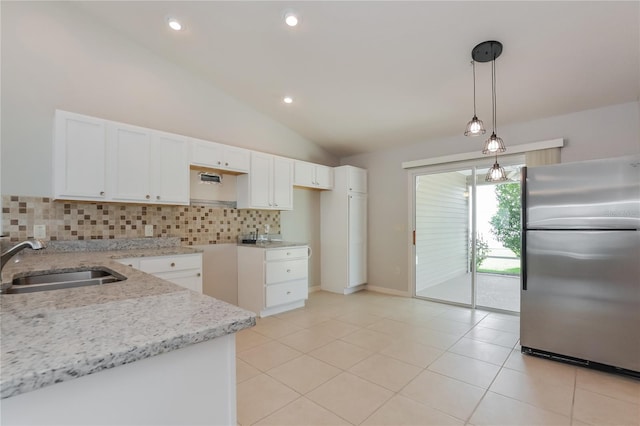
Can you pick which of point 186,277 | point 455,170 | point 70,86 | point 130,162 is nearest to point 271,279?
point 186,277

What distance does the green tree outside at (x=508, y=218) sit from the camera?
3893mm

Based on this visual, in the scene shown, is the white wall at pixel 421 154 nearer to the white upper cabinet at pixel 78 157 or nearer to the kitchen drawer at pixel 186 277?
the kitchen drawer at pixel 186 277

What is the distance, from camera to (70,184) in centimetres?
265

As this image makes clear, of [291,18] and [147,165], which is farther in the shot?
[147,165]

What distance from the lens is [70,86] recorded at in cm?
291

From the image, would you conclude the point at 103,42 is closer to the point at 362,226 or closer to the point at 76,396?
the point at 76,396

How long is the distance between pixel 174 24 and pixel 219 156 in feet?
4.51

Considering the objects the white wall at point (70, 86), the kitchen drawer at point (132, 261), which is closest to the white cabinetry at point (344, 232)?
the white wall at point (70, 86)

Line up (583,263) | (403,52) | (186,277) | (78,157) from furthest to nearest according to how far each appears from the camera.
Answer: (186,277)
(403,52)
(78,157)
(583,263)

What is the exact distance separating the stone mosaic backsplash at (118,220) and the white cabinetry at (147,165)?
349 millimetres

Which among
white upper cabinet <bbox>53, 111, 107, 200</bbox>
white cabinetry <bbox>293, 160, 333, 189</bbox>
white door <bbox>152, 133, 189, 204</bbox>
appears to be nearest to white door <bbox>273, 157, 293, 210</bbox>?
white cabinetry <bbox>293, 160, 333, 189</bbox>

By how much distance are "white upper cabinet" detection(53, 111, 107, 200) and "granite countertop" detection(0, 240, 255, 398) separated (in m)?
1.95

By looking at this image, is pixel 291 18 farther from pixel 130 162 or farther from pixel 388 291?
pixel 388 291

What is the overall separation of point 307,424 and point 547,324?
2318 mm
